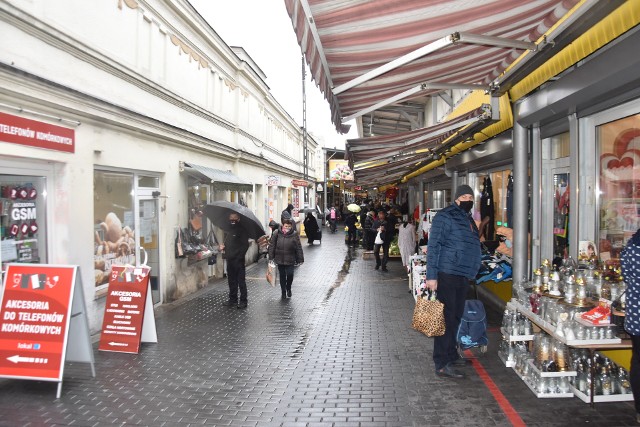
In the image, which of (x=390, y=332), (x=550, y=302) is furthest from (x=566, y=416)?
(x=390, y=332)

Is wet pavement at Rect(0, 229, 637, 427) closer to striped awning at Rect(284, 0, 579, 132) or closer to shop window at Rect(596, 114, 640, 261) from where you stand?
shop window at Rect(596, 114, 640, 261)

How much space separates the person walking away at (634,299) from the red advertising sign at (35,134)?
236 inches

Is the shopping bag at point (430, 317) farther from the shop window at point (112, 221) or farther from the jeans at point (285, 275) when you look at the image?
the shop window at point (112, 221)

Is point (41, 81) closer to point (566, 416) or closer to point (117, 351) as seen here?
point (117, 351)

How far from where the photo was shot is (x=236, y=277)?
897 cm

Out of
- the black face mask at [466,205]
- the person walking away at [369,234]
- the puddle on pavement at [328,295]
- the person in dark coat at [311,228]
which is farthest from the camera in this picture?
the person in dark coat at [311,228]

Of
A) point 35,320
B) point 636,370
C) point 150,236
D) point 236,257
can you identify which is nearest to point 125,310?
point 35,320

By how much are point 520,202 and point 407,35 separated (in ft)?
12.0

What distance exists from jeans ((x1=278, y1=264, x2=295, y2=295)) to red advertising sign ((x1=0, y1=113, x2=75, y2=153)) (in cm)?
454

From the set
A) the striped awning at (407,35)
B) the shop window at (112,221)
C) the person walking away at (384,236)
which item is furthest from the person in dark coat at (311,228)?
the striped awning at (407,35)

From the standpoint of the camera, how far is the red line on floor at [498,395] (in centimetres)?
404

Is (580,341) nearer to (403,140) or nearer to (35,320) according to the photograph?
(35,320)

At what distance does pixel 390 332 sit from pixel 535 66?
13.1ft

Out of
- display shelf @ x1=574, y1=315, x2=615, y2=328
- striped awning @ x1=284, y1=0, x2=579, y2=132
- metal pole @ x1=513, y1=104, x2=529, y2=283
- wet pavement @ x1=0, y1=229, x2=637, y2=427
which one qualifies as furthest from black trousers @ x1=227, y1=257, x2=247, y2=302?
display shelf @ x1=574, y1=315, x2=615, y2=328
